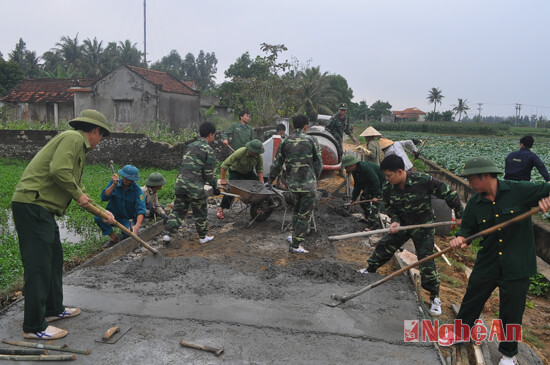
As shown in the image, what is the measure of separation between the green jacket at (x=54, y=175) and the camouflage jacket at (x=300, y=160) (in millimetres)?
3164

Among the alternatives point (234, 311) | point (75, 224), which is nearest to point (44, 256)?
point (234, 311)

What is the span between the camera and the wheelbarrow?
267 inches

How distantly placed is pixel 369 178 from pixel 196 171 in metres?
2.85

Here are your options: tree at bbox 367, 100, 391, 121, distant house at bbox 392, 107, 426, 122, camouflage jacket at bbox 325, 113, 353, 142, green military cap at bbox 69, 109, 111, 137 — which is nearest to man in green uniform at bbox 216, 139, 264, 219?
green military cap at bbox 69, 109, 111, 137

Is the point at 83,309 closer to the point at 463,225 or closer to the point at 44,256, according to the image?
the point at 44,256

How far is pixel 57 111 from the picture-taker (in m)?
24.7

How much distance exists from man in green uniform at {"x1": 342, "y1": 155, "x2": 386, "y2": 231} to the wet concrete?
1682 millimetres

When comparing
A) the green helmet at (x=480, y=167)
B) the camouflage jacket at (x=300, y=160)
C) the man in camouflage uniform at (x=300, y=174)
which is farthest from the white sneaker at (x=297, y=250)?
the green helmet at (x=480, y=167)

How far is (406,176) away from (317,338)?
76.1 inches

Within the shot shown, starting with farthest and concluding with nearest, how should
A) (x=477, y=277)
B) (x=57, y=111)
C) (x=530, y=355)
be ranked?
1. (x=57, y=111)
2. (x=530, y=355)
3. (x=477, y=277)

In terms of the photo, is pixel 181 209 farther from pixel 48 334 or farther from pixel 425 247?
pixel 425 247

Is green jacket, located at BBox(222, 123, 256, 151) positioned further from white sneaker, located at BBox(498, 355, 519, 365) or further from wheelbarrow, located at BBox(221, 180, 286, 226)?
white sneaker, located at BBox(498, 355, 519, 365)

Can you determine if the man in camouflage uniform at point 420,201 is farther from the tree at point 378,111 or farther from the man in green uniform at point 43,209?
the tree at point 378,111
